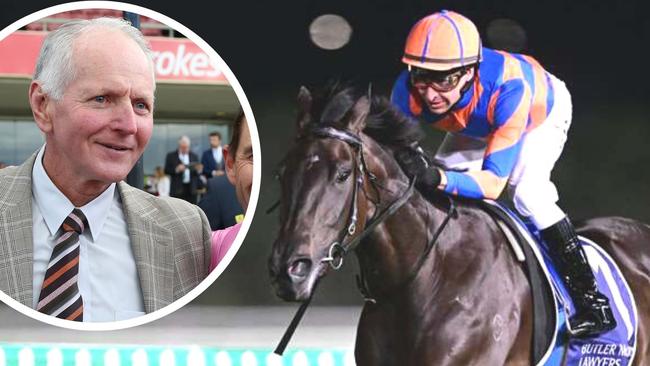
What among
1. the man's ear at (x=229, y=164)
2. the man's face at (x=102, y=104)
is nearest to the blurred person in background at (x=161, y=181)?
the man's ear at (x=229, y=164)

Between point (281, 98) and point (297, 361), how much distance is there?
1692mm

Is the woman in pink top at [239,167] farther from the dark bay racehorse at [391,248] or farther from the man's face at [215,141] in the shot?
the man's face at [215,141]

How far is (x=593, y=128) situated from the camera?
21.2 ft

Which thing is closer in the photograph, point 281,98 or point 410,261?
point 410,261

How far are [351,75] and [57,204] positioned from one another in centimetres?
373

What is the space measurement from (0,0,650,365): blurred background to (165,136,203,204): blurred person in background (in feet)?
1.02

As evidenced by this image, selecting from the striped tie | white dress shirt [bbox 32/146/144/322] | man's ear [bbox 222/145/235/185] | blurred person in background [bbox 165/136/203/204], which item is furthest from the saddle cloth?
the striped tie

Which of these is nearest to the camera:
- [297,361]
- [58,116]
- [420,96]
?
[58,116]

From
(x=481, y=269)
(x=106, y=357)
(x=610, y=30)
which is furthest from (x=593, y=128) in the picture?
(x=106, y=357)

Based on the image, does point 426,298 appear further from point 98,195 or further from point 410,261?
point 98,195

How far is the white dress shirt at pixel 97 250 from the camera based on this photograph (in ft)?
8.05

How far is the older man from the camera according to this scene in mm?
2307

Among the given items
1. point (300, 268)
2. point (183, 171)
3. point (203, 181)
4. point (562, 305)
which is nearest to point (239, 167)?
point (300, 268)

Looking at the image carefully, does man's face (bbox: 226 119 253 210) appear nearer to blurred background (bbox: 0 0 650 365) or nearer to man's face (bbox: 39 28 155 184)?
man's face (bbox: 39 28 155 184)
